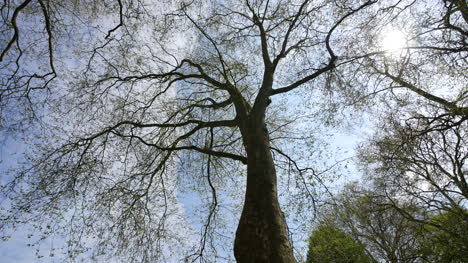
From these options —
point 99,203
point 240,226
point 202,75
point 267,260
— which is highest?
point 202,75

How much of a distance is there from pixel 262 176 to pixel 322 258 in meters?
10.1

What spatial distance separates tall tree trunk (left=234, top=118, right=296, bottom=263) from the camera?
2662mm

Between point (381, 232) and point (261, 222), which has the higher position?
point (381, 232)

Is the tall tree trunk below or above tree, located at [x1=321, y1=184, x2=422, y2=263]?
below

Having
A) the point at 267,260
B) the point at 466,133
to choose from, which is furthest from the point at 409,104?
the point at 267,260

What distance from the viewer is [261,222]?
295 centimetres

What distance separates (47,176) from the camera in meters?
5.03

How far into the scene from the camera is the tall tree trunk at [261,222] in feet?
8.73

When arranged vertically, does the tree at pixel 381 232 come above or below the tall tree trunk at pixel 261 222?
above

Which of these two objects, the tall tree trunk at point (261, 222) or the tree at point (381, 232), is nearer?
the tall tree trunk at point (261, 222)

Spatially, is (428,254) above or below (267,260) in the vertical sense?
above

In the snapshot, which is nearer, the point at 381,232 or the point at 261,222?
the point at 261,222

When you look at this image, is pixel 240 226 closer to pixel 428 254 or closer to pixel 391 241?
pixel 428 254

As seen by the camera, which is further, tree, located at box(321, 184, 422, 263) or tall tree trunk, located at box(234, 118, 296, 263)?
tree, located at box(321, 184, 422, 263)
